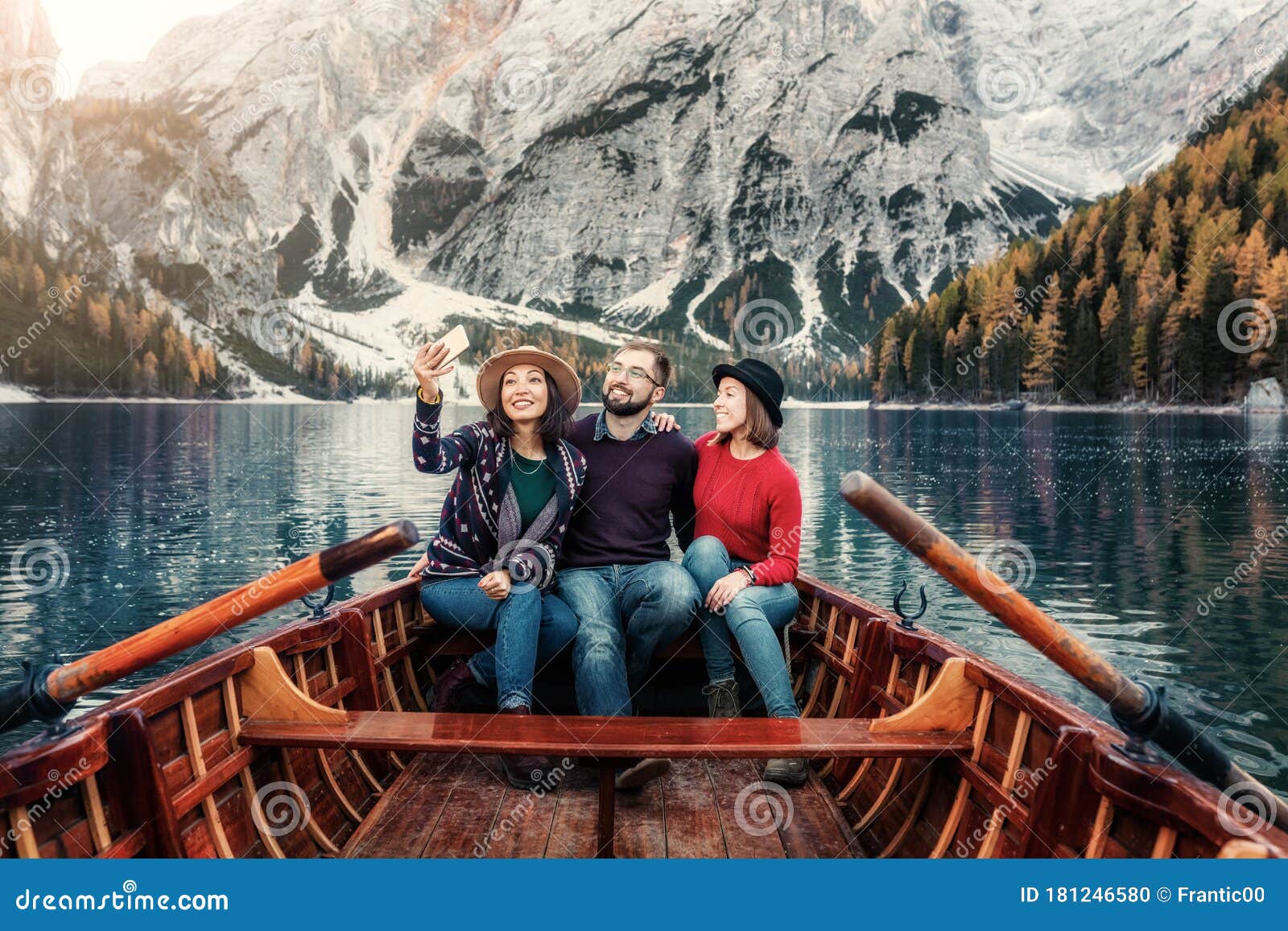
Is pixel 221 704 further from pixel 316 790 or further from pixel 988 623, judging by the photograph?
pixel 988 623

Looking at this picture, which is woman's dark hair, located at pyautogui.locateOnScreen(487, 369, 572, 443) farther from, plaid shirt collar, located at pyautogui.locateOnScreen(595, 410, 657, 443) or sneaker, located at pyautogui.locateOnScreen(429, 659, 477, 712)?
sneaker, located at pyautogui.locateOnScreen(429, 659, 477, 712)

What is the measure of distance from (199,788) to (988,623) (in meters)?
14.2

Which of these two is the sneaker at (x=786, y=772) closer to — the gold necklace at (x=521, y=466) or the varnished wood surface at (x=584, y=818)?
the varnished wood surface at (x=584, y=818)

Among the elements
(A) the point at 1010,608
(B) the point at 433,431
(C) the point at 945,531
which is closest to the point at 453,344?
(B) the point at 433,431

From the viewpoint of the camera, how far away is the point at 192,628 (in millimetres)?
3525

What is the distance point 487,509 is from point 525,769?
1.60 metres

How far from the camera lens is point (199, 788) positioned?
3848 millimetres

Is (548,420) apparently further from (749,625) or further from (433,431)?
(749,625)

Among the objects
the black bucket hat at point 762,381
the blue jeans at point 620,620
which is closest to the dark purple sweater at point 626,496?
the blue jeans at point 620,620

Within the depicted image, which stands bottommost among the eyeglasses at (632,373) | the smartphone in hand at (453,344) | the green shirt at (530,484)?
the green shirt at (530,484)

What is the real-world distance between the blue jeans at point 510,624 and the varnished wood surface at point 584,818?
585mm

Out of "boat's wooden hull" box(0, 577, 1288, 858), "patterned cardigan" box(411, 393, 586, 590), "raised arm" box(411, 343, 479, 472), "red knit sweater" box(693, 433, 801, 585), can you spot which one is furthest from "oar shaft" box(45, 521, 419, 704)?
"red knit sweater" box(693, 433, 801, 585)

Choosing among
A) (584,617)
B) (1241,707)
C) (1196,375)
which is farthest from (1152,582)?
(1196,375)

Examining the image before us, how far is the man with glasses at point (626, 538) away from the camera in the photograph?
512cm
